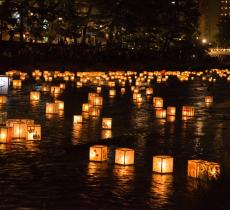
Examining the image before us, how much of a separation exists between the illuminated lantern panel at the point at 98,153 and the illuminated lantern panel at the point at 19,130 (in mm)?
2443

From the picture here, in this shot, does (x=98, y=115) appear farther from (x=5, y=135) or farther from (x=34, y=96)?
(x=5, y=135)

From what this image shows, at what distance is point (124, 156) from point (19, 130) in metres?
3.10

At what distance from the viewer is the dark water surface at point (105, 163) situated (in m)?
8.35

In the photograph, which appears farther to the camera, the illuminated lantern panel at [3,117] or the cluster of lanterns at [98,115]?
the illuminated lantern panel at [3,117]

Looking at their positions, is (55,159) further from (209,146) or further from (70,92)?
(70,92)

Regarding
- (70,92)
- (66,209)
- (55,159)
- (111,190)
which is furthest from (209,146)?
(70,92)

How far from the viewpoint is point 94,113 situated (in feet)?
58.1

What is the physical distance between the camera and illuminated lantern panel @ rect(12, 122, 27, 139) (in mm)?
12874

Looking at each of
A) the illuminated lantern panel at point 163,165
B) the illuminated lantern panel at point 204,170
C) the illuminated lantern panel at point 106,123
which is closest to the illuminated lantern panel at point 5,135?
the illuminated lantern panel at point 106,123

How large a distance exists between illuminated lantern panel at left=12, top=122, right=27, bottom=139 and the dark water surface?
0.46 meters

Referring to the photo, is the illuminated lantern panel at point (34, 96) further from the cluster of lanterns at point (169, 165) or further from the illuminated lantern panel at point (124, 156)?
the illuminated lantern panel at point (124, 156)

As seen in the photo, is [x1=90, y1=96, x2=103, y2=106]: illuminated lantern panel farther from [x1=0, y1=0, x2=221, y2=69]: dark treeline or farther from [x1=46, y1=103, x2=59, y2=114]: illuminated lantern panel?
[x1=0, y1=0, x2=221, y2=69]: dark treeline

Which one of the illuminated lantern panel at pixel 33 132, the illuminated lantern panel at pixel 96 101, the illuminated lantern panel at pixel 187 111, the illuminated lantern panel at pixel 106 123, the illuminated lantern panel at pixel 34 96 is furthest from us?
the illuminated lantern panel at pixel 34 96

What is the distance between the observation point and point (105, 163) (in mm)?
10797
